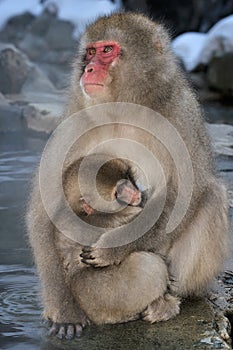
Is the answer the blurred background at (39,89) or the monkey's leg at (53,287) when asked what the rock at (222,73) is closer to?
the blurred background at (39,89)

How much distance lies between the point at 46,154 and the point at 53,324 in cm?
81

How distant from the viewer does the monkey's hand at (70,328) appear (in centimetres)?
346

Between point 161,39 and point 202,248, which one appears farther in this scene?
point 161,39

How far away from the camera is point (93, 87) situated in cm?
369

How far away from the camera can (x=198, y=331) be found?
3469mm

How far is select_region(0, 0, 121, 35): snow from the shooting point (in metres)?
16.5

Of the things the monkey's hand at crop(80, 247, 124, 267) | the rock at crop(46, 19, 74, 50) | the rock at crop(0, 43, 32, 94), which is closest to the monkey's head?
the monkey's hand at crop(80, 247, 124, 267)

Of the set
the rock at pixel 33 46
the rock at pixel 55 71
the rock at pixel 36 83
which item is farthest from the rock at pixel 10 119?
the rock at pixel 33 46

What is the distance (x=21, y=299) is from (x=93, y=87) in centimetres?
110

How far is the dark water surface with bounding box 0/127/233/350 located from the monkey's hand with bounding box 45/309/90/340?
4 cm

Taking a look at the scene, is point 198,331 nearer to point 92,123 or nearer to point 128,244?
point 128,244

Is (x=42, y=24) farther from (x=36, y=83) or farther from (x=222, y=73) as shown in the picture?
(x=36, y=83)

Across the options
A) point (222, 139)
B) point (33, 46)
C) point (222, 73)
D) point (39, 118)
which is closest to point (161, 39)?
point (222, 139)

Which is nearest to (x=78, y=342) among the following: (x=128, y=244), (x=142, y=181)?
(x=128, y=244)
